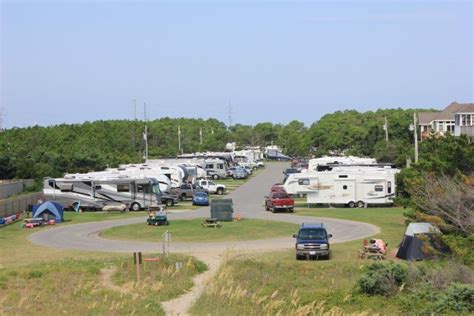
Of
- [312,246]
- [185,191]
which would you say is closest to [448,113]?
[185,191]

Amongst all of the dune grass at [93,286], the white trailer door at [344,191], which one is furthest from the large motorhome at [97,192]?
the dune grass at [93,286]

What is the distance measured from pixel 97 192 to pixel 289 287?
100 feet

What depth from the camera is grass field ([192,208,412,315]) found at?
72.0ft

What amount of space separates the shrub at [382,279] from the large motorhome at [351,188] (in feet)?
95.8

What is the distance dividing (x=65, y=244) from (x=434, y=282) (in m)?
19.9

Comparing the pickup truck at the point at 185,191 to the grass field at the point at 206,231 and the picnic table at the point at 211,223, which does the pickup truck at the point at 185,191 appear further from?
the picnic table at the point at 211,223

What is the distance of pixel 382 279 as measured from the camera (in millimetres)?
24000

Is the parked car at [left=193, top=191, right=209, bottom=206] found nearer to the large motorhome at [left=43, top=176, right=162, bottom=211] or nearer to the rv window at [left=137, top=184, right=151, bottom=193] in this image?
the large motorhome at [left=43, top=176, right=162, bottom=211]

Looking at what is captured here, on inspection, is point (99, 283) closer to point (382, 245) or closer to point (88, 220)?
point (382, 245)

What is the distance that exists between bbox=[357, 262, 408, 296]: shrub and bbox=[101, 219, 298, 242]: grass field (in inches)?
553

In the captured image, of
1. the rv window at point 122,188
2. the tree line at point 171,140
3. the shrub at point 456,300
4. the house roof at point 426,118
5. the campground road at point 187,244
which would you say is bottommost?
the campground road at point 187,244

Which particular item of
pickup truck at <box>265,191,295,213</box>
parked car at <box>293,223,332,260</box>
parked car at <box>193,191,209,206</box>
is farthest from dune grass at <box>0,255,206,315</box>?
parked car at <box>193,191,209,206</box>

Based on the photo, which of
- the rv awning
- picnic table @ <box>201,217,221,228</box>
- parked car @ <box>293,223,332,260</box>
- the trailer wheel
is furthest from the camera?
the trailer wheel

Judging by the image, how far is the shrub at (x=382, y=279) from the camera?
2378 centimetres
